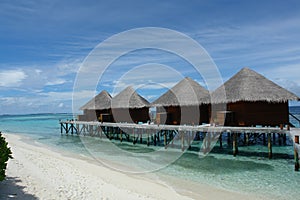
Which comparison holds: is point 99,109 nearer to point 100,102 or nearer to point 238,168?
point 100,102

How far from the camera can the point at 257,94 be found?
16422 millimetres

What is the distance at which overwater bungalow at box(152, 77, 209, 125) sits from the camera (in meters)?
19.7

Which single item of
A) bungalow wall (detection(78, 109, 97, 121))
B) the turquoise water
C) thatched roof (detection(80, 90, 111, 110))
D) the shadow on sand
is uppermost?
thatched roof (detection(80, 90, 111, 110))

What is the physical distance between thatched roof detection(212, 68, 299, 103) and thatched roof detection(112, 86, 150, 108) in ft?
26.6

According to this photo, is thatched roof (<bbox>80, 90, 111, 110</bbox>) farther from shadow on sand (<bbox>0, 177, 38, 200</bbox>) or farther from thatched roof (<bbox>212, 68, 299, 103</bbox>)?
shadow on sand (<bbox>0, 177, 38, 200</bbox>)

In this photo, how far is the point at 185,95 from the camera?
65.3ft

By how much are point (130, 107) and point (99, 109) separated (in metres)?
4.46

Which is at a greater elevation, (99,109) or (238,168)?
(99,109)

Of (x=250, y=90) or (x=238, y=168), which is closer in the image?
(x=238, y=168)

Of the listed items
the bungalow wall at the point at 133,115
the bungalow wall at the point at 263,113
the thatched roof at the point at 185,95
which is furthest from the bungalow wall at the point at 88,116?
the bungalow wall at the point at 263,113

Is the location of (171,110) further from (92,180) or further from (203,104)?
(92,180)

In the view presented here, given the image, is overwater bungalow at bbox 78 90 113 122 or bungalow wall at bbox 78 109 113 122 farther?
overwater bungalow at bbox 78 90 113 122

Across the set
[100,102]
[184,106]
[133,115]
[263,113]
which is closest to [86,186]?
[263,113]

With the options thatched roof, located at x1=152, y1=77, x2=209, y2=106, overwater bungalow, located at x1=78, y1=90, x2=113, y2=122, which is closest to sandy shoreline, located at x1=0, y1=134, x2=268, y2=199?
thatched roof, located at x1=152, y1=77, x2=209, y2=106
